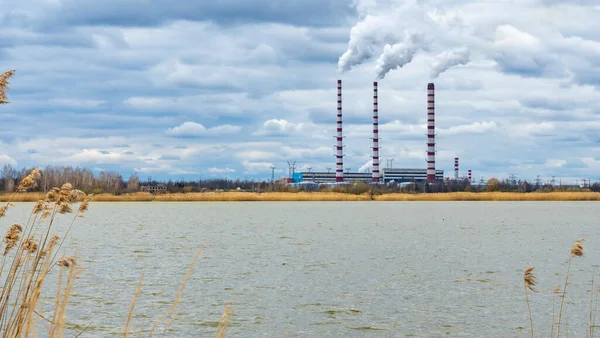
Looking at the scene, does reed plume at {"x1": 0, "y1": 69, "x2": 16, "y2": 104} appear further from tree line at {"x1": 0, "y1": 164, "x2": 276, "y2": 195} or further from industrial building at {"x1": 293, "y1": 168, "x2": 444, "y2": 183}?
industrial building at {"x1": 293, "y1": 168, "x2": 444, "y2": 183}

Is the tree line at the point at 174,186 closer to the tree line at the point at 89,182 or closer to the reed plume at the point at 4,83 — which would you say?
the tree line at the point at 89,182

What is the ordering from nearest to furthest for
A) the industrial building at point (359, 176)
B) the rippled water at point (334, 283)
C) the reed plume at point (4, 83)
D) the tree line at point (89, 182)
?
1. the reed plume at point (4, 83)
2. the rippled water at point (334, 283)
3. the tree line at point (89, 182)
4. the industrial building at point (359, 176)

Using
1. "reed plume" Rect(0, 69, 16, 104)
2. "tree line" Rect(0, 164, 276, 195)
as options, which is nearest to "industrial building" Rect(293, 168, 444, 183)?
"tree line" Rect(0, 164, 276, 195)

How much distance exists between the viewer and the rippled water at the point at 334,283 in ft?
40.8

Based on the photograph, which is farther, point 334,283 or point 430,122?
point 430,122

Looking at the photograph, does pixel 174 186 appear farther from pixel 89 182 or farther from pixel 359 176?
pixel 359 176

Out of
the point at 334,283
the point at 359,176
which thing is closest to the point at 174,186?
the point at 359,176

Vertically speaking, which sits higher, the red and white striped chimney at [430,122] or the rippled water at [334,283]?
the red and white striped chimney at [430,122]

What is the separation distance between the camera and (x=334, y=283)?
17516 millimetres

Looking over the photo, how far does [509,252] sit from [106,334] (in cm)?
1818

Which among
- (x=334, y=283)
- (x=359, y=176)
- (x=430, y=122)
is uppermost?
(x=430, y=122)

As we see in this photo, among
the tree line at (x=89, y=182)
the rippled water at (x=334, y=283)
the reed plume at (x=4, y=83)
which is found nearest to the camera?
the reed plume at (x=4, y=83)

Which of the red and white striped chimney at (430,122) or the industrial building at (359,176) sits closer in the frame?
the red and white striped chimney at (430,122)

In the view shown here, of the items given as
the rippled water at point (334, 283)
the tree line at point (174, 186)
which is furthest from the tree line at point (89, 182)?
the rippled water at point (334, 283)
